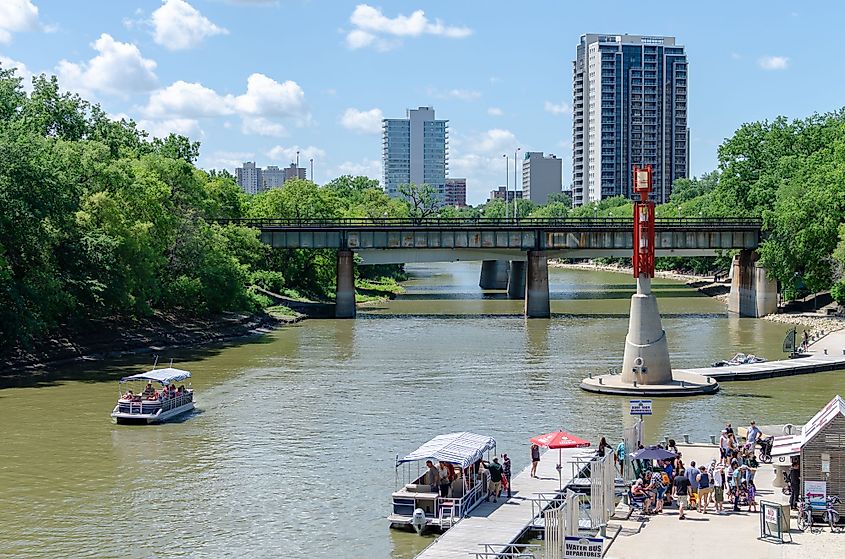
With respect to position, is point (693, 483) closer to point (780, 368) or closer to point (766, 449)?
point (766, 449)

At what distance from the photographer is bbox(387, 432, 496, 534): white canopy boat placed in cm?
3294

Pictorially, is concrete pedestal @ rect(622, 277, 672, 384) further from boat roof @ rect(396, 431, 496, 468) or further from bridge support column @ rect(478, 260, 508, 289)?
Answer: bridge support column @ rect(478, 260, 508, 289)

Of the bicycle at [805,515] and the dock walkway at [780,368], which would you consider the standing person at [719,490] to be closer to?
the bicycle at [805,515]

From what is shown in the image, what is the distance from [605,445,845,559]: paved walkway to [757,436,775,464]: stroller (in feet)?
15.9

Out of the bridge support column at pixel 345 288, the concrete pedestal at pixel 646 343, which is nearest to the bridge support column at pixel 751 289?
the bridge support column at pixel 345 288

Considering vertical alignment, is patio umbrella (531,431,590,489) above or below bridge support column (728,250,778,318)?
below

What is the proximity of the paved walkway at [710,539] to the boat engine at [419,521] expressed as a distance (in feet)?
16.5

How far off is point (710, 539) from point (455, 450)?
7.90 metres

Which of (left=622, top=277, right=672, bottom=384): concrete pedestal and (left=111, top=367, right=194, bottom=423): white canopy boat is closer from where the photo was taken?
(left=111, top=367, right=194, bottom=423): white canopy boat

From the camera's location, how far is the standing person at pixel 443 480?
33531 millimetres

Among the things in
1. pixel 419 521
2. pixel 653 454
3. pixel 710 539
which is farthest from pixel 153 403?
pixel 710 539

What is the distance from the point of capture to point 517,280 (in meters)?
138

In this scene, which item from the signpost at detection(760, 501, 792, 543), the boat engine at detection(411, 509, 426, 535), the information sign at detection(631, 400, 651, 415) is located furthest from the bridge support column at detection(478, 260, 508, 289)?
the signpost at detection(760, 501, 792, 543)

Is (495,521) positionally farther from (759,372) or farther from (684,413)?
(759,372)
